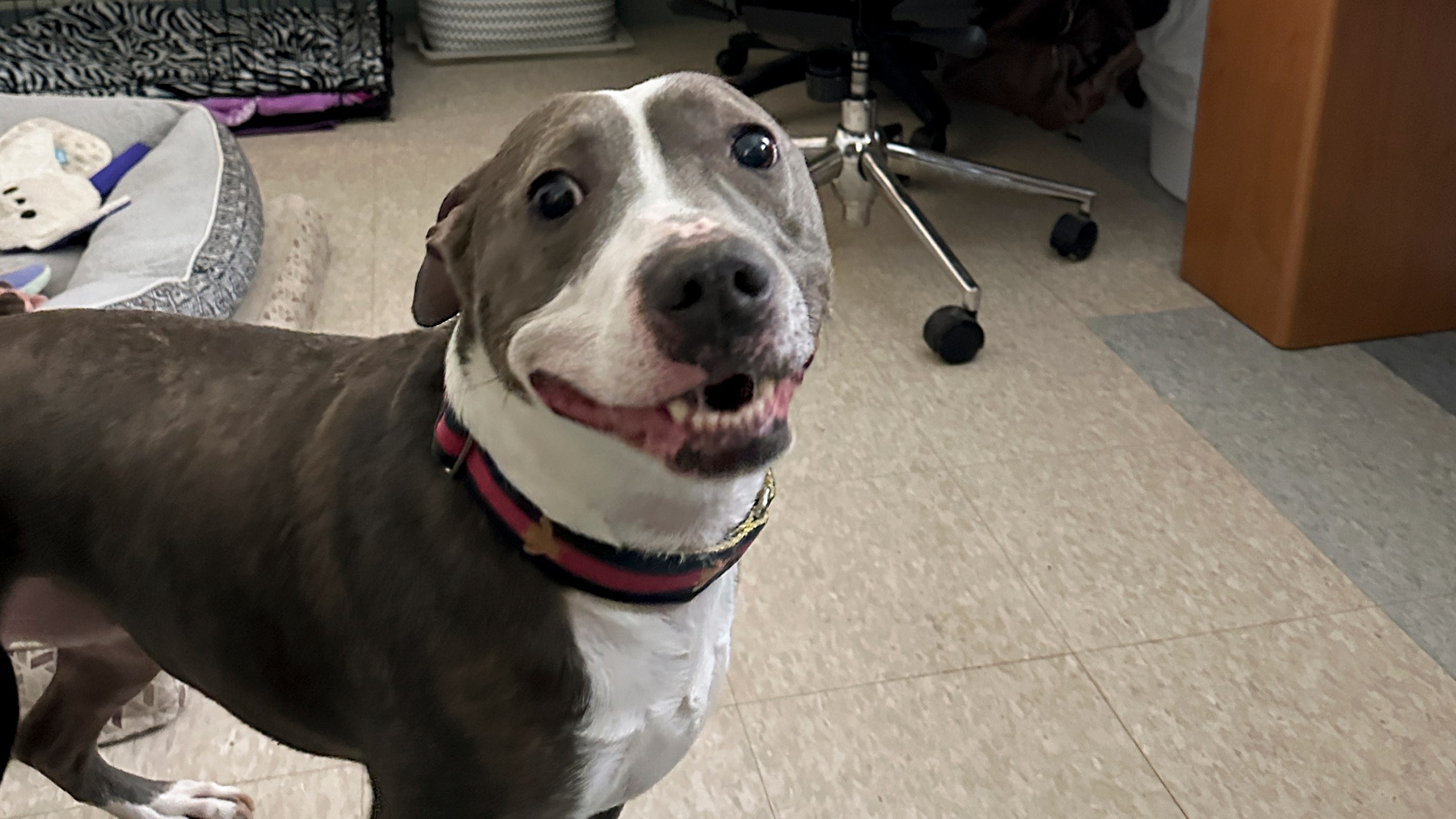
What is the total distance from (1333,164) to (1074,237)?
20.8 inches

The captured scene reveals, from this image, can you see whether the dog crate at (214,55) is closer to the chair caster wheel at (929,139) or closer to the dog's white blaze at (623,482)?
the chair caster wheel at (929,139)

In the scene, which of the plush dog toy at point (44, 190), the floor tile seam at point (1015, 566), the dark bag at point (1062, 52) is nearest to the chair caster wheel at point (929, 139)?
the dark bag at point (1062, 52)

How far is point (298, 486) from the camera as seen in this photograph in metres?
0.84

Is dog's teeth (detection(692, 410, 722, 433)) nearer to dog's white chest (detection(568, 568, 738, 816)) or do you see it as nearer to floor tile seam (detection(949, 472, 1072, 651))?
dog's white chest (detection(568, 568, 738, 816))

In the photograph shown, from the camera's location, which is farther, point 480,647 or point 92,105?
point 92,105

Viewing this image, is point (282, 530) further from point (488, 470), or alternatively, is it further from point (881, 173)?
point (881, 173)

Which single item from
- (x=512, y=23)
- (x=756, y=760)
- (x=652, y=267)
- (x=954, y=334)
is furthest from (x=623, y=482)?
(x=512, y=23)

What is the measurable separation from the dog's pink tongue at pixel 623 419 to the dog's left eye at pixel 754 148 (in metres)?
0.19

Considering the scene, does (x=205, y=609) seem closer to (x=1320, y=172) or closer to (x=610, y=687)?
(x=610, y=687)

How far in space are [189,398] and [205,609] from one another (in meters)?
0.15

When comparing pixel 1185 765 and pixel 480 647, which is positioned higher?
pixel 480 647

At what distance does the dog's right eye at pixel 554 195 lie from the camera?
734 millimetres

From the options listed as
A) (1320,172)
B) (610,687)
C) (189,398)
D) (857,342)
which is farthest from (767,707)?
(1320,172)

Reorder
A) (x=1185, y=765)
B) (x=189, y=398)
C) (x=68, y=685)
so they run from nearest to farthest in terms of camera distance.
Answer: (x=189, y=398) → (x=68, y=685) → (x=1185, y=765)
